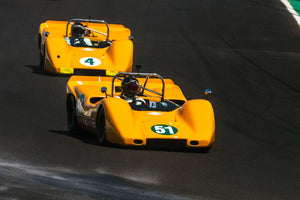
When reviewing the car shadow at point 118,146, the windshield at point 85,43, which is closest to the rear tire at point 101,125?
the car shadow at point 118,146

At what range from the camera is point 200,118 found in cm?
1197

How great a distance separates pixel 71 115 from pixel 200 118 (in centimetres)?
275

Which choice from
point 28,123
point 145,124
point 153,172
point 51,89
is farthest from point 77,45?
point 153,172

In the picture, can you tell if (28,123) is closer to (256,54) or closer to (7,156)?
(7,156)

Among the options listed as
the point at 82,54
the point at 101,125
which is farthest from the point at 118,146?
the point at 82,54

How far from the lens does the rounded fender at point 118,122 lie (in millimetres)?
11414

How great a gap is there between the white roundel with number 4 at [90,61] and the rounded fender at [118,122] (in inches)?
273

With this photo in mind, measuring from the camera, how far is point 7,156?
10562 mm

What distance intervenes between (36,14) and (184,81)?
11024 millimetres

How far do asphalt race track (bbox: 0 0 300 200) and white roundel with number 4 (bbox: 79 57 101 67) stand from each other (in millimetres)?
814

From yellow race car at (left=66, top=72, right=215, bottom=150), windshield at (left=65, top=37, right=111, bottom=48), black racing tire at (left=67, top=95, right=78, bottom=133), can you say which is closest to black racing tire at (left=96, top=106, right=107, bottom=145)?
yellow race car at (left=66, top=72, right=215, bottom=150)

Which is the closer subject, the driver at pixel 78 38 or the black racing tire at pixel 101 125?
the black racing tire at pixel 101 125

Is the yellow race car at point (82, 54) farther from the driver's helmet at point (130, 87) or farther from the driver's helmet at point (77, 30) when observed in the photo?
the driver's helmet at point (130, 87)

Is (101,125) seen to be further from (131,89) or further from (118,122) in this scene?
(131,89)
